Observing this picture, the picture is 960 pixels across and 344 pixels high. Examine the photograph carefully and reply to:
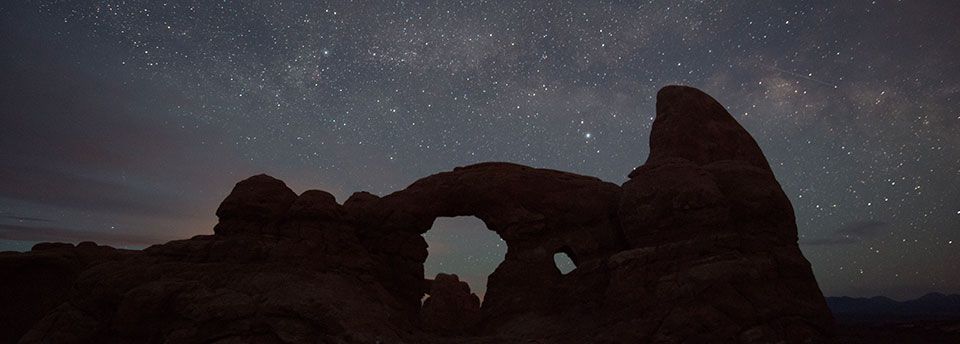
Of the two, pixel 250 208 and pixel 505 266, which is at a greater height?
pixel 250 208

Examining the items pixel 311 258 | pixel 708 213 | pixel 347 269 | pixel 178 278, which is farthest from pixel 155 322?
pixel 708 213

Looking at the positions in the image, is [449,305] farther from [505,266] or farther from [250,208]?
[250,208]

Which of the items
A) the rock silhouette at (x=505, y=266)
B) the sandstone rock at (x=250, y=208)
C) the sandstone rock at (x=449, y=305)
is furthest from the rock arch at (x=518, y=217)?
the sandstone rock at (x=449, y=305)

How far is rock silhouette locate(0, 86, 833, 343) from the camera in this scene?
12.6m

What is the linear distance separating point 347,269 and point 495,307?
6.32 metres

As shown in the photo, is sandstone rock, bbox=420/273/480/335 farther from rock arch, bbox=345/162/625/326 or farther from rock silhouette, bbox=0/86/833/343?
rock arch, bbox=345/162/625/326

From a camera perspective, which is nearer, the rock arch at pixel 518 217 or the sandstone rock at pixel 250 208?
the sandstone rock at pixel 250 208

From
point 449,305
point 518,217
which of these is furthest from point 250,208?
point 449,305

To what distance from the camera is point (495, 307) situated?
1791 centimetres

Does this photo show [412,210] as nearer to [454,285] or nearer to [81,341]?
[81,341]

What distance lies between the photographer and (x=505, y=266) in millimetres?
18766

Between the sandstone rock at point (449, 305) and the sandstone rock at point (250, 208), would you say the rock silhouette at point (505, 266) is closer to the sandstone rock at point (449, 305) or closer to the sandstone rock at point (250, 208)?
the sandstone rock at point (250, 208)

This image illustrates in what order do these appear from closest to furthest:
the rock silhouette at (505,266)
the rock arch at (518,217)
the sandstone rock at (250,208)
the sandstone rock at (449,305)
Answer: the rock silhouette at (505,266), the sandstone rock at (250,208), the rock arch at (518,217), the sandstone rock at (449,305)

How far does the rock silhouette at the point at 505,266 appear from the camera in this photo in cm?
1259
